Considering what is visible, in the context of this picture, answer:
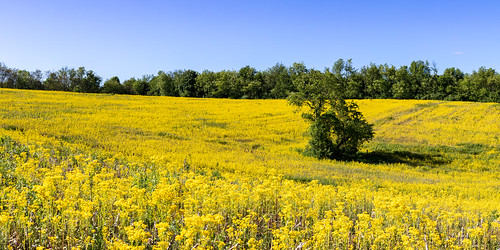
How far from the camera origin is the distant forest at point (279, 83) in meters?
83.4

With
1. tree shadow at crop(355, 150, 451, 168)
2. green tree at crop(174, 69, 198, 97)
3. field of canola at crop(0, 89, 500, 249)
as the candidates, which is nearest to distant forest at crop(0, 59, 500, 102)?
green tree at crop(174, 69, 198, 97)

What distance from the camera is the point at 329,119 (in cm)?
2748

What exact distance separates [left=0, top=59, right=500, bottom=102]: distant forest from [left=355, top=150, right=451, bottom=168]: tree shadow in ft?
172

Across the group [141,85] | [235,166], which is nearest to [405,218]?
[235,166]

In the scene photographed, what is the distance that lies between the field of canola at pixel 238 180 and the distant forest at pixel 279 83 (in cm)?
3153

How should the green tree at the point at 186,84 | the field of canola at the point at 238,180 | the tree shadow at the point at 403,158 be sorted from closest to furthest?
the field of canola at the point at 238,180 < the tree shadow at the point at 403,158 < the green tree at the point at 186,84

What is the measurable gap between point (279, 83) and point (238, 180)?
81864mm

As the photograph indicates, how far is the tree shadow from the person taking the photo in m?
26.8

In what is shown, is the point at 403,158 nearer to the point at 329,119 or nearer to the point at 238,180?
the point at 329,119

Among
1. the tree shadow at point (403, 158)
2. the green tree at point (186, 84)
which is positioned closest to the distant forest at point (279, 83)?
the green tree at point (186, 84)

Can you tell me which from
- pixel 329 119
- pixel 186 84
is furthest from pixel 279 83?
pixel 329 119

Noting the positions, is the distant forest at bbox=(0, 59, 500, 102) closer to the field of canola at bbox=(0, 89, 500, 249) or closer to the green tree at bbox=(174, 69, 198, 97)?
the green tree at bbox=(174, 69, 198, 97)

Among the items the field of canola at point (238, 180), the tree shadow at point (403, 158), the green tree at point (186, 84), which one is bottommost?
the tree shadow at point (403, 158)

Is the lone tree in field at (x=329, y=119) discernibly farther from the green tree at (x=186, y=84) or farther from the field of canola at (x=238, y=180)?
the green tree at (x=186, y=84)
